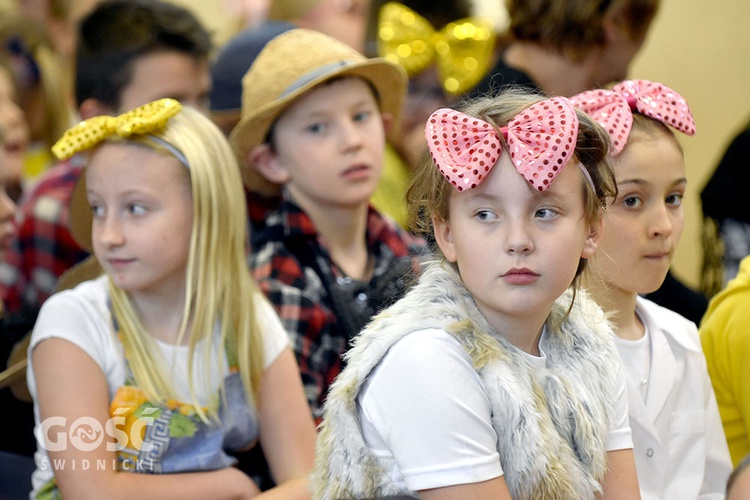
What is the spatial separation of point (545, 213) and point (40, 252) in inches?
61.8

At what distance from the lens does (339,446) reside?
133 cm

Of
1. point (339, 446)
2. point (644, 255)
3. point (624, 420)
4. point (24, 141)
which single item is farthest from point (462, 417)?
point (24, 141)

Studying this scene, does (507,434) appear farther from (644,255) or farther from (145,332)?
(145,332)

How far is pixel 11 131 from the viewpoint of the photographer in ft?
8.98

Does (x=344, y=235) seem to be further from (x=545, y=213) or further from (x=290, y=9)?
(x=290, y=9)

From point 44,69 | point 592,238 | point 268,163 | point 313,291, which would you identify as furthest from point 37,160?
point 592,238

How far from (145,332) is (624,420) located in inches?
33.5

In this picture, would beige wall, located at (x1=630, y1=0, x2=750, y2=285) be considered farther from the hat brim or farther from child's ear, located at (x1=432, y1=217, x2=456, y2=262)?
child's ear, located at (x1=432, y1=217, x2=456, y2=262)

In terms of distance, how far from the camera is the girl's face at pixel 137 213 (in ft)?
5.60

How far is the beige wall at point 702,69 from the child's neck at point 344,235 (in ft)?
6.73

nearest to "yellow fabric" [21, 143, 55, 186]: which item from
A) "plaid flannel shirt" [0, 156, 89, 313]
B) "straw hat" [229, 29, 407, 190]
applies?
"plaid flannel shirt" [0, 156, 89, 313]

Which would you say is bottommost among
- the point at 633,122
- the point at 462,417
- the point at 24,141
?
the point at 24,141

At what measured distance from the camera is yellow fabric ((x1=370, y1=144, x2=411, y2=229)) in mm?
2900

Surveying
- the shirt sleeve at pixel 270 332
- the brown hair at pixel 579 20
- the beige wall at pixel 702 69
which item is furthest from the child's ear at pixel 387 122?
the beige wall at pixel 702 69
